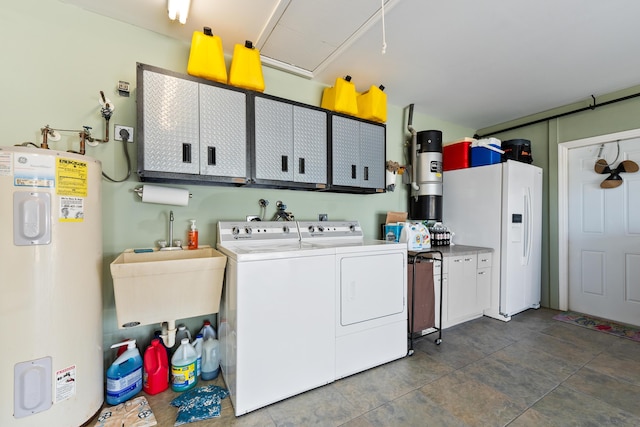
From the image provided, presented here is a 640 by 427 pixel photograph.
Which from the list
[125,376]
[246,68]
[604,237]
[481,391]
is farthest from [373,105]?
[604,237]

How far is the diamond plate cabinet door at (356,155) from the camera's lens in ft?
8.57

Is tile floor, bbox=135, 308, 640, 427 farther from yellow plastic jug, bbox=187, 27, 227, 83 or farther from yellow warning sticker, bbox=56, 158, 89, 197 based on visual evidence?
yellow plastic jug, bbox=187, 27, 227, 83

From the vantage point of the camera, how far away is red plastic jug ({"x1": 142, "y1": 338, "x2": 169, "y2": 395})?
73.9 inches

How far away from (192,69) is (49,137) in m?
1.05

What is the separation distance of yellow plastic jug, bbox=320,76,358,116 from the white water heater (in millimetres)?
2071

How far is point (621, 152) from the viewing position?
3195mm

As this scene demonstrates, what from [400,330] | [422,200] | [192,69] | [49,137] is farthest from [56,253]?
[422,200]

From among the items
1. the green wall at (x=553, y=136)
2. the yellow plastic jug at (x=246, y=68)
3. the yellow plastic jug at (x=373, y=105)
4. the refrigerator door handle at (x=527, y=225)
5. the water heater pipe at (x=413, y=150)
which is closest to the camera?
the yellow plastic jug at (x=246, y=68)

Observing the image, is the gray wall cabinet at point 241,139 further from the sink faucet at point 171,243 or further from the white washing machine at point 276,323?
the white washing machine at point 276,323

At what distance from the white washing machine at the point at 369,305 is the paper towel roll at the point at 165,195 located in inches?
41.7

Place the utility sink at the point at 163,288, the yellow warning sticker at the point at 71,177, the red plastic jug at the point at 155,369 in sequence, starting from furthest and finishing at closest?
the red plastic jug at the point at 155,369, the utility sink at the point at 163,288, the yellow warning sticker at the point at 71,177

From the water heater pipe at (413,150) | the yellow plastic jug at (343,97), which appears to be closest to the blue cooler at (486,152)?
the water heater pipe at (413,150)

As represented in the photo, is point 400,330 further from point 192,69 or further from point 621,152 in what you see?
point 621,152

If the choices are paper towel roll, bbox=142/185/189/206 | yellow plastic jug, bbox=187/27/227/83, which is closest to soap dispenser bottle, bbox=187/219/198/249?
paper towel roll, bbox=142/185/189/206
